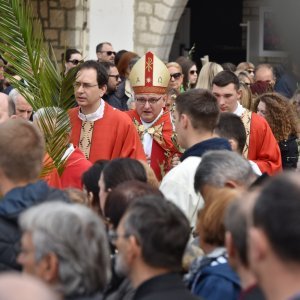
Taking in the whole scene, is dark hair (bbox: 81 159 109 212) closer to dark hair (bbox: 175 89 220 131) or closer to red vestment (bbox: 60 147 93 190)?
dark hair (bbox: 175 89 220 131)

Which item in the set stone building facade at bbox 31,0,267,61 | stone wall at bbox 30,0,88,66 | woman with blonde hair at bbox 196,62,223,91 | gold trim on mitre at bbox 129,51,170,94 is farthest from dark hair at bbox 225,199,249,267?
stone wall at bbox 30,0,88,66

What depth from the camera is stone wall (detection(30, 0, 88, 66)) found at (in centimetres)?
1499

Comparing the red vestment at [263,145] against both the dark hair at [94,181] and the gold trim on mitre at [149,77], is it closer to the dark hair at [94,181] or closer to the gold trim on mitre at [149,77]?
the gold trim on mitre at [149,77]

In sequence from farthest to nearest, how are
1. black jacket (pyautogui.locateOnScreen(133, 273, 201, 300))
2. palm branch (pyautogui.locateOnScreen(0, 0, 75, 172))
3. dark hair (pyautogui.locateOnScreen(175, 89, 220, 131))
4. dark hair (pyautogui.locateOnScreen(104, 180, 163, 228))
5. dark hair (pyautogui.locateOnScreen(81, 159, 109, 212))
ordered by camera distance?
palm branch (pyautogui.locateOnScreen(0, 0, 75, 172)), dark hair (pyautogui.locateOnScreen(175, 89, 220, 131)), dark hair (pyautogui.locateOnScreen(81, 159, 109, 212)), dark hair (pyautogui.locateOnScreen(104, 180, 163, 228)), black jacket (pyautogui.locateOnScreen(133, 273, 201, 300))

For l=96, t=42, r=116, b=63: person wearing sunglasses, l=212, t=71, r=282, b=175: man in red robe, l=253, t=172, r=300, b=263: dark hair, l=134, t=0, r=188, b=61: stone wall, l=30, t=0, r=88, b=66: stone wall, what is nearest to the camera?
l=253, t=172, r=300, b=263: dark hair

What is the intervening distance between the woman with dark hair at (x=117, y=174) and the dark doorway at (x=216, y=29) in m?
15.2

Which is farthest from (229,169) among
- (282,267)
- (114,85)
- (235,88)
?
(114,85)

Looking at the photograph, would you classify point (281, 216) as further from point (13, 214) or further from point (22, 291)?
point (13, 214)

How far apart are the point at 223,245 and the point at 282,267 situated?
1.19 metres

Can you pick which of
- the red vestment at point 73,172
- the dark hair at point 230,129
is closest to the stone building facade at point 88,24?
the red vestment at point 73,172

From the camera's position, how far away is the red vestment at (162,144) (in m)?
7.58

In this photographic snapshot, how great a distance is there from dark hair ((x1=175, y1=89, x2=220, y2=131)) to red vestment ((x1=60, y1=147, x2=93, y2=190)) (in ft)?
2.96

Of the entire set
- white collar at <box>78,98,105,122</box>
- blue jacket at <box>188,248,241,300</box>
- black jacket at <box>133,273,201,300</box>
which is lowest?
blue jacket at <box>188,248,241,300</box>

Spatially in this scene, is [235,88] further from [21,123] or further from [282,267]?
[282,267]
